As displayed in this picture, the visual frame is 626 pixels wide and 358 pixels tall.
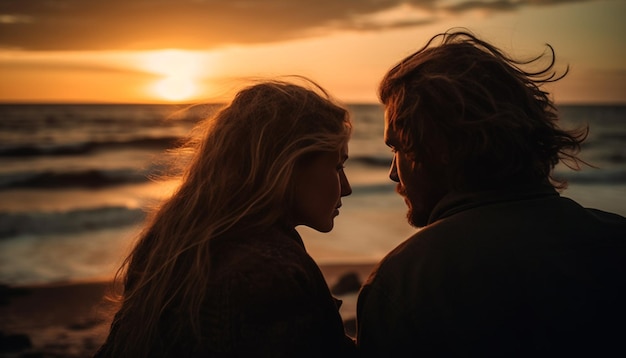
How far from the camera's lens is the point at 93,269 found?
8828 mm

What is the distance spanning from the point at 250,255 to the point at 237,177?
0.48m

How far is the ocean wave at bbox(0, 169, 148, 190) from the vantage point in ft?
65.0

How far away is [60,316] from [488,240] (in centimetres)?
635

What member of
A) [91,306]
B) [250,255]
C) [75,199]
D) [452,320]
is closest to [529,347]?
[452,320]

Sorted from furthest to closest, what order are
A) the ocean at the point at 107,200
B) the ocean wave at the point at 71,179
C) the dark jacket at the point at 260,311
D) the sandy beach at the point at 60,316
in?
the ocean wave at the point at 71,179
the ocean at the point at 107,200
the sandy beach at the point at 60,316
the dark jacket at the point at 260,311

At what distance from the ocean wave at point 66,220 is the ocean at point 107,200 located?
2 centimetres

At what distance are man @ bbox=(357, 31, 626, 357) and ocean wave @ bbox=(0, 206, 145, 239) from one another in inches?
426

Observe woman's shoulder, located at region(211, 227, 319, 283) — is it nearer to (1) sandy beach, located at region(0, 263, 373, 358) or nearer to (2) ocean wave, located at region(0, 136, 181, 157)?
(1) sandy beach, located at region(0, 263, 373, 358)

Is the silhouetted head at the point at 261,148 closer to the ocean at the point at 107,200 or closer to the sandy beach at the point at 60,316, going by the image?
the ocean at the point at 107,200

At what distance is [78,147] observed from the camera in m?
31.7

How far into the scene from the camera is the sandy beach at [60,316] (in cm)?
586

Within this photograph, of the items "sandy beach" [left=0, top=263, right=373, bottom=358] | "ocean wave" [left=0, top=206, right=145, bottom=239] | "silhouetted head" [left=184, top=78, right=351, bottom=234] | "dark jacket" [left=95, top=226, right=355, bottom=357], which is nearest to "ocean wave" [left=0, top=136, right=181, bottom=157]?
"ocean wave" [left=0, top=206, right=145, bottom=239]

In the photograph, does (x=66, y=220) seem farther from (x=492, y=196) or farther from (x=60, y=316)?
(x=492, y=196)

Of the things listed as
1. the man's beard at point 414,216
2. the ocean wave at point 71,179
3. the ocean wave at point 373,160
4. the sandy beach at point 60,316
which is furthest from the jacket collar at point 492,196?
the ocean wave at point 373,160
